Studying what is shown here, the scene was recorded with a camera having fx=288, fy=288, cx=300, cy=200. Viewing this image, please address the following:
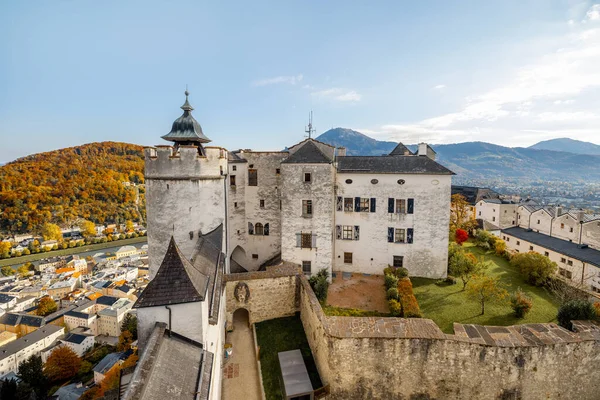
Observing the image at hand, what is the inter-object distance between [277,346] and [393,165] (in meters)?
16.9

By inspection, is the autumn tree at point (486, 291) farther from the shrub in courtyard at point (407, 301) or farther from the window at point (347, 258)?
the window at point (347, 258)

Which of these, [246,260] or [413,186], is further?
[246,260]

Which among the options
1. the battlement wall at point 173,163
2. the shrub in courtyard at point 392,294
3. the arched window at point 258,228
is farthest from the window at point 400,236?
the battlement wall at point 173,163

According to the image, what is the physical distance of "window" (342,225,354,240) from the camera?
25.7m

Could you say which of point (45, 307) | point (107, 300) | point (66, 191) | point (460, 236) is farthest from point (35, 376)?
point (66, 191)

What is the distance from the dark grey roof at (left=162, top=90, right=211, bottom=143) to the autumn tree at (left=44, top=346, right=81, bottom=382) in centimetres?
5596

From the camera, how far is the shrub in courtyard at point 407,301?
17311 millimetres

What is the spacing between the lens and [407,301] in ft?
61.1

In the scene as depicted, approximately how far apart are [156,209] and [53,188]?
545 ft

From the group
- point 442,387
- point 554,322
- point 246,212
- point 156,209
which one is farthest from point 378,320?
point 246,212

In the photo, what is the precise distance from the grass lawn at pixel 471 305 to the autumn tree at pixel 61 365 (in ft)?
202

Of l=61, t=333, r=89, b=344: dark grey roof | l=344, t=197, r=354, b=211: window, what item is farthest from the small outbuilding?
l=61, t=333, r=89, b=344: dark grey roof

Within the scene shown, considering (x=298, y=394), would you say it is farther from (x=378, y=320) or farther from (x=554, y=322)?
(x=554, y=322)

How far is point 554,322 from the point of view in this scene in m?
16.9
